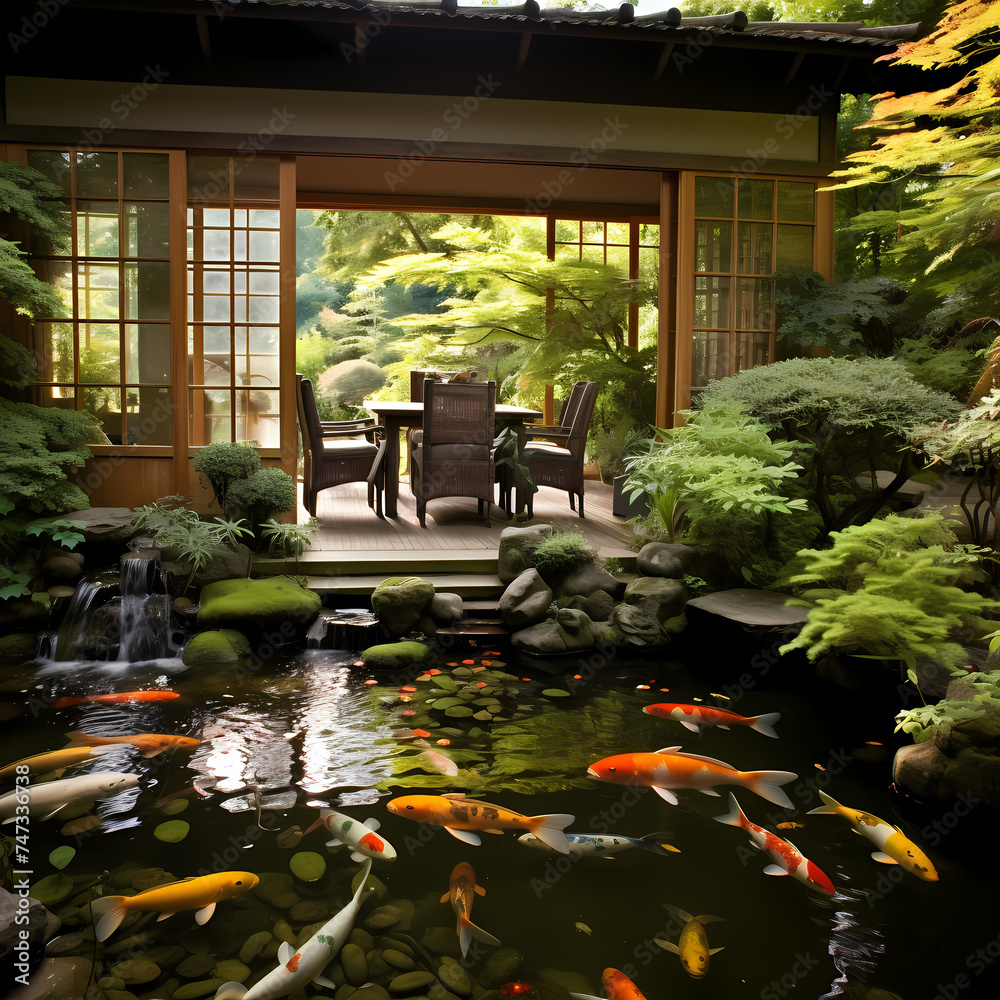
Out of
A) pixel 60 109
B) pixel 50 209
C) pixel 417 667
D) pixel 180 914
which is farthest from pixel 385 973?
pixel 60 109

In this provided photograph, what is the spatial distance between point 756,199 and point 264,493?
4.32 m

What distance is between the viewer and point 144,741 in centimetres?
311

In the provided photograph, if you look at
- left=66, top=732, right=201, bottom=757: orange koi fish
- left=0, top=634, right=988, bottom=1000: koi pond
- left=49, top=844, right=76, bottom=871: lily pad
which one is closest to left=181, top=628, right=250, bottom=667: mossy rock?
left=0, top=634, right=988, bottom=1000: koi pond

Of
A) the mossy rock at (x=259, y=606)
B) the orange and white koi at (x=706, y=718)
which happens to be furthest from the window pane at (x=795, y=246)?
the mossy rock at (x=259, y=606)

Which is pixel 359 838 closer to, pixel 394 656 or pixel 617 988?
pixel 617 988

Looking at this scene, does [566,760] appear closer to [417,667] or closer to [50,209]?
[417,667]

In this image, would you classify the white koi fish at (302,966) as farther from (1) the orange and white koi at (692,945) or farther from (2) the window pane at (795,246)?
(2) the window pane at (795,246)

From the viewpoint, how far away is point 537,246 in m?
9.44

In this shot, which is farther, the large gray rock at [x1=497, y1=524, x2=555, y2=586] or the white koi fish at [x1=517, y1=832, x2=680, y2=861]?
the large gray rock at [x1=497, y1=524, x2=555, y2=586]

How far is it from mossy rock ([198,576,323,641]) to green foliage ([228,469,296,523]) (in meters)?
0.56

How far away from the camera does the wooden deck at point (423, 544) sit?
507 cm

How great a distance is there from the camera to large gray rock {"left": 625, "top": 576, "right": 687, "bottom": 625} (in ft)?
15.9

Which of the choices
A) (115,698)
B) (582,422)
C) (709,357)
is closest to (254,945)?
(115,698)

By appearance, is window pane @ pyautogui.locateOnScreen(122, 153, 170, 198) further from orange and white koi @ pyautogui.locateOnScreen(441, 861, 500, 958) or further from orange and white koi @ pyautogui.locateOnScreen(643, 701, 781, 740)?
orange and white koi @ pyautogui.locateOnScreen(441, 861, 500, 958)
